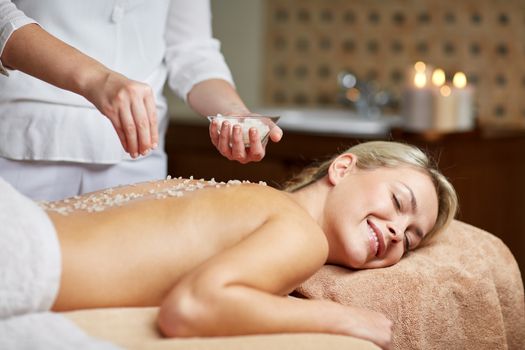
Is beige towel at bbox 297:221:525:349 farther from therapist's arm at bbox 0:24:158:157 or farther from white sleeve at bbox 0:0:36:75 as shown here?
white sleeve at bbox 0:0:36:75

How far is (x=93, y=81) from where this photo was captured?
138cm

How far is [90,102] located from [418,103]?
1745 millimetres

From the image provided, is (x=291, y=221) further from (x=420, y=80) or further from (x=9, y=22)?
(x=420, y=80)

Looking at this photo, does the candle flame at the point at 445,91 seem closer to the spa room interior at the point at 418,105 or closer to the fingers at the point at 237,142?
the spa room interior at the point at 418,105

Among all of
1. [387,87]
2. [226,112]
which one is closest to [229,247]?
[226,112]

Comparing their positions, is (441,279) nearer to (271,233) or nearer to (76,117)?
(271,233)

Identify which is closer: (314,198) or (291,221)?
(291,221)

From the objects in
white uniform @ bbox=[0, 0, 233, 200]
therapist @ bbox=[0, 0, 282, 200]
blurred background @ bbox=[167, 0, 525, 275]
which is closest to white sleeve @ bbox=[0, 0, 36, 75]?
therapist @ bbox=[0, 0, 282, 200]

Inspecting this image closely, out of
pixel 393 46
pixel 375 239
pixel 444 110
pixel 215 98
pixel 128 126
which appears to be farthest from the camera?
pixel 393 46

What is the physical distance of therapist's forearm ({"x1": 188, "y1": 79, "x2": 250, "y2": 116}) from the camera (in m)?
1.86

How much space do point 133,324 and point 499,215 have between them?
7.21 ft

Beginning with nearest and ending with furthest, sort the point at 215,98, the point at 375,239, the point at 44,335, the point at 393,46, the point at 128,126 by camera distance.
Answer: the point at 44,335
the point at 128,126
the point at 375,239
the point at 215,98
the point at 393,46

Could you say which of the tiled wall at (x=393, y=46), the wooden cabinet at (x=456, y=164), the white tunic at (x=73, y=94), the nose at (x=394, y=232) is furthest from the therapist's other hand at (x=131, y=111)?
the tiled wall at (x=393, y=46)

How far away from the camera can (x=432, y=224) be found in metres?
1.82
